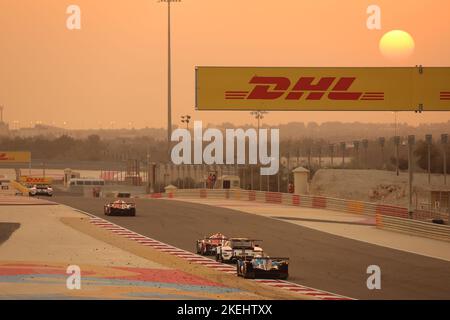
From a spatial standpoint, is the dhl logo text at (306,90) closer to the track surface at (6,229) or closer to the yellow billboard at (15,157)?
the track surface at (6,229)

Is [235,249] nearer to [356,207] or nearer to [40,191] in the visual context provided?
[356,207]

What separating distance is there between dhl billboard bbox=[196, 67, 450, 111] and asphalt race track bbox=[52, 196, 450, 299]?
19.5ft

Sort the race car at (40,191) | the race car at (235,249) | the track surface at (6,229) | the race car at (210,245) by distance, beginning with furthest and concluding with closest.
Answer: the race car at (40,191), the track surface at (6,229), the race car at (210,245), the race car at (235,249)

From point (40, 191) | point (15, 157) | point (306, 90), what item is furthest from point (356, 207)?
point (15, 157)

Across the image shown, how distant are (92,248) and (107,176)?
14674cm

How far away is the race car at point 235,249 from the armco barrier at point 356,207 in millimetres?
12941

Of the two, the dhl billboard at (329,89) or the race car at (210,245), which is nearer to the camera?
the race car at (210,245)

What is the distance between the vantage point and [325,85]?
3912cm

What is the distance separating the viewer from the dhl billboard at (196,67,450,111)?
126 feet

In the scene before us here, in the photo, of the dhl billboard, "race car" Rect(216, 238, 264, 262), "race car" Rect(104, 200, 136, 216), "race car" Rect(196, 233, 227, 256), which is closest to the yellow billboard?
"race car" Rect(104, 200, 136, 216)

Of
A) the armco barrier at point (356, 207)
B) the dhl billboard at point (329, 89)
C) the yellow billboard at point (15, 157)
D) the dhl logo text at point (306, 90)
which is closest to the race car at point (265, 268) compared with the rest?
the dhl billboard at point (329, 89)

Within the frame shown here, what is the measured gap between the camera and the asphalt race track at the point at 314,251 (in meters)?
27.0

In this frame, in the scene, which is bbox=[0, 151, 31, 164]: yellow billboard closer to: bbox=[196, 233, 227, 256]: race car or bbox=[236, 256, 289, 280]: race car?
bbox=[196, 233, 227, 256]: race car
